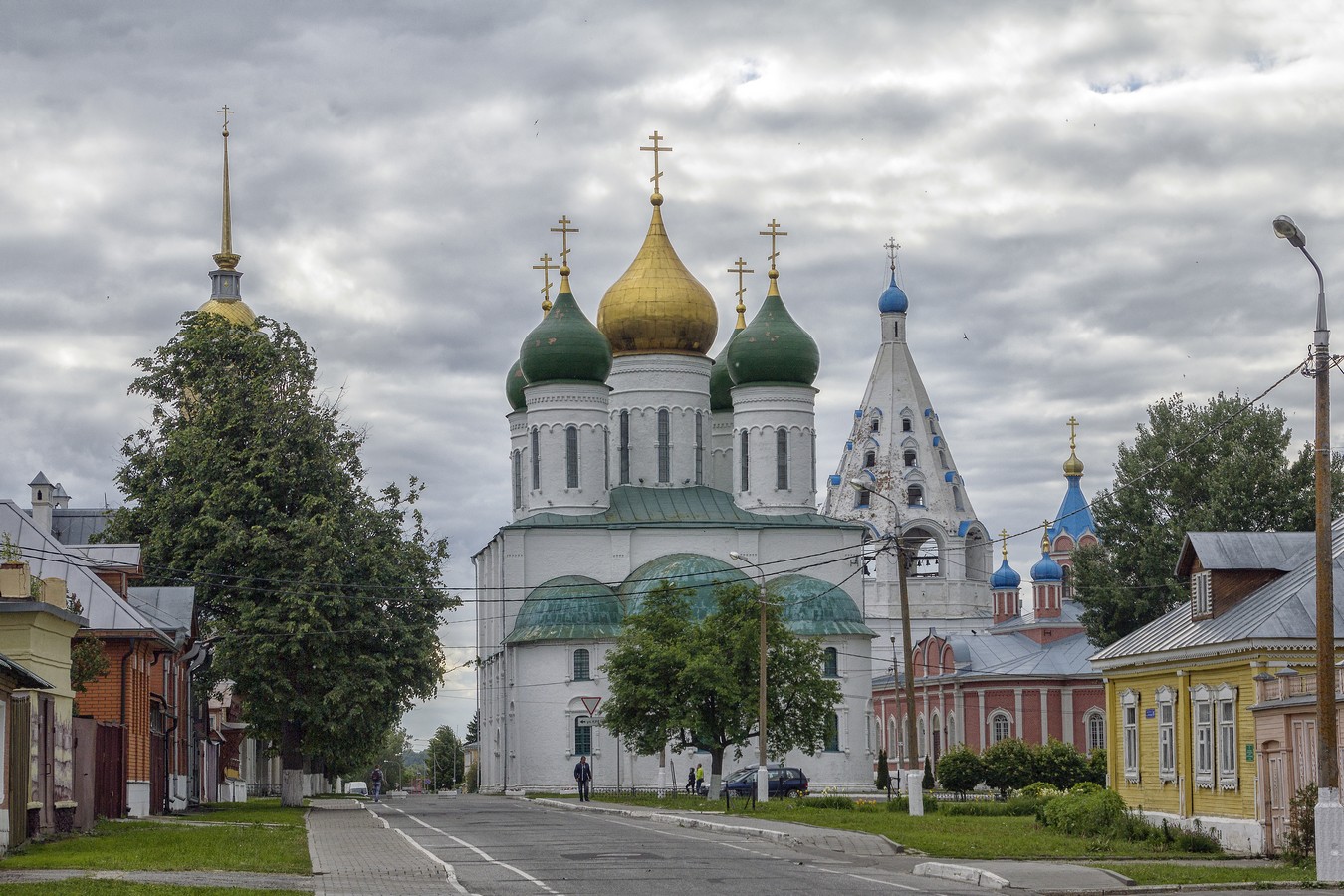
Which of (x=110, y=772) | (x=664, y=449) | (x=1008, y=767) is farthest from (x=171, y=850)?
(x=664, y=449)

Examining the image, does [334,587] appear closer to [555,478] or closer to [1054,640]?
[555,478]

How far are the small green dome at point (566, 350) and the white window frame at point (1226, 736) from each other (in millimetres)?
41949

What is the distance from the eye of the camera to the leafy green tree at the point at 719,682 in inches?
1810

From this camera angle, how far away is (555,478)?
67.4m

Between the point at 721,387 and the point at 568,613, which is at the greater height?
the point at 721,387

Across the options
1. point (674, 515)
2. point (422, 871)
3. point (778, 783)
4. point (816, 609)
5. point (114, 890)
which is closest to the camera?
point (114, 890)

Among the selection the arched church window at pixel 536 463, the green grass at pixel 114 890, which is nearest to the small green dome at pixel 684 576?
the arched church window at pixel 536 463

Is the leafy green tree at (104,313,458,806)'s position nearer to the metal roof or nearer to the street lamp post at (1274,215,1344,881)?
the metal roof

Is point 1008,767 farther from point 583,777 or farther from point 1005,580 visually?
point 1005,580

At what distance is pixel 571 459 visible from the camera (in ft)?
221

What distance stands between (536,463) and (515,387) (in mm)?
8427

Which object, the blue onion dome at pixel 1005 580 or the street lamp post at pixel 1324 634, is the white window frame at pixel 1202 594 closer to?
the street lamp post at pixel 1324 634

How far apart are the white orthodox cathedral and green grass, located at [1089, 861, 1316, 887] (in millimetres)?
39432

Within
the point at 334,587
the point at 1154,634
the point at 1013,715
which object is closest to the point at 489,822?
the point at 334,587
